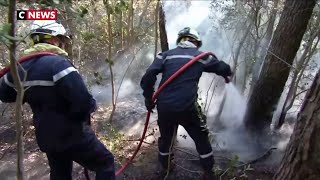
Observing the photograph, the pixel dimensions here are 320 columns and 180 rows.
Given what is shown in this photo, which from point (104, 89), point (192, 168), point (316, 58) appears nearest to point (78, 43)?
point (104, 89)

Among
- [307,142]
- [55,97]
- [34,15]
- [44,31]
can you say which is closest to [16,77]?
[55,97]

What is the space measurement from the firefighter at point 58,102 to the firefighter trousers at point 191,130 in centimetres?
101

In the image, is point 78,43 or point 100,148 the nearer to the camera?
point 100,148

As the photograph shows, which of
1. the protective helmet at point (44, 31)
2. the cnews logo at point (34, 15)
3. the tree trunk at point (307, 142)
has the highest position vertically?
the cnews logo at point (34, 15)

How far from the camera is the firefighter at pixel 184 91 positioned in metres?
3.93

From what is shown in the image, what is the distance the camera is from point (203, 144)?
4090 millimetres

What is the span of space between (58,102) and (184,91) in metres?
1.51

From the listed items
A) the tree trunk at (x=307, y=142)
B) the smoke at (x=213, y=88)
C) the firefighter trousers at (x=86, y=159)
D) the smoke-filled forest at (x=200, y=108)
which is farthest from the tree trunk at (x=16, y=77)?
the smoke at (x=213, y=88)

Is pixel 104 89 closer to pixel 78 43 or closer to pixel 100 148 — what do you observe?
pixel 78 43

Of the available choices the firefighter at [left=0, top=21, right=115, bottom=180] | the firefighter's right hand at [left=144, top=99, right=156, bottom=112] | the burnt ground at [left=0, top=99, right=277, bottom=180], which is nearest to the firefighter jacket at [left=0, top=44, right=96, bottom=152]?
the firefighter at [left=0, top=21, right=115, bottom=180]

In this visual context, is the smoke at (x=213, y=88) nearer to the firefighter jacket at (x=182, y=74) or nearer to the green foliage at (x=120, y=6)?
the firefighter jacket at (x=182, y=74)

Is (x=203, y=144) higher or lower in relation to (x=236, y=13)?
lower

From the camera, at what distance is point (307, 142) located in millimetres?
1699

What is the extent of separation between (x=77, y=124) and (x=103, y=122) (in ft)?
12.5
